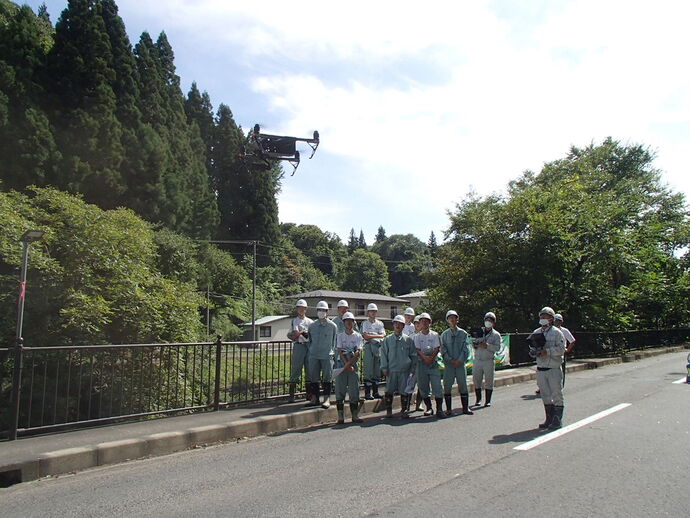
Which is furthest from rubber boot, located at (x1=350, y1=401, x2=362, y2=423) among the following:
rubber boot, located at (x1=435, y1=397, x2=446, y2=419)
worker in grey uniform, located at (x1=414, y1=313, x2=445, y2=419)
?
rubber boot, located at (x1=435, y1=397, x2=446, y2=419)

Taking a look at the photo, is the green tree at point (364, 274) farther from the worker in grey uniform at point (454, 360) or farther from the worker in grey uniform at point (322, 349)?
the worker in grey uniform at point (322, 349)

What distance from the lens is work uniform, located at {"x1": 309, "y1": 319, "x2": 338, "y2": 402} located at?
9578 millimetres

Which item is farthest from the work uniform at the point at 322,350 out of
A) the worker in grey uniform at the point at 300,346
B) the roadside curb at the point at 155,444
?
the roadside curb at the point at 155,444

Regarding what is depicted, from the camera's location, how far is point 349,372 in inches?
357

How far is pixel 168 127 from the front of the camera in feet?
134

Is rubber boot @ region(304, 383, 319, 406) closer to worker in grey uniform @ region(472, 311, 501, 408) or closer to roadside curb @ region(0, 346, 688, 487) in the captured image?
roadside curb @ region(0, 346, 688, 487)

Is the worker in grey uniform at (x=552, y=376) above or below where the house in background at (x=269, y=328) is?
below

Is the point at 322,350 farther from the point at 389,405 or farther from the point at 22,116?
the point at 22,116

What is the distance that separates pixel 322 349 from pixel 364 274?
8299 centimetres

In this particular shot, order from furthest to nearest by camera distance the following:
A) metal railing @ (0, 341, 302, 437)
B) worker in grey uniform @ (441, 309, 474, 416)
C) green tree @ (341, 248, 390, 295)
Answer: green tree @ (341, 248, 390, 295), worker in grey uniform @ (441, 309, 474, 416), metal railing @ (0, 341, 302, 437)

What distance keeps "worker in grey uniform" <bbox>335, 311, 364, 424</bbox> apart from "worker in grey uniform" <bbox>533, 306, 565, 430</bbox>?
2.96 m

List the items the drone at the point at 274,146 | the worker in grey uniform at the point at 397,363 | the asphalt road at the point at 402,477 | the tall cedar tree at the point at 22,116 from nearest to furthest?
the asphalt road at the point at 402,477, the worker in grey uniform at the point at 397,363, the drone at the point at 274,146, the tall cedar tree at the point at 22,116

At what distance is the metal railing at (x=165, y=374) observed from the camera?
798cm

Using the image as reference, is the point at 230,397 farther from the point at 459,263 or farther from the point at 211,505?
the point at 459,263
